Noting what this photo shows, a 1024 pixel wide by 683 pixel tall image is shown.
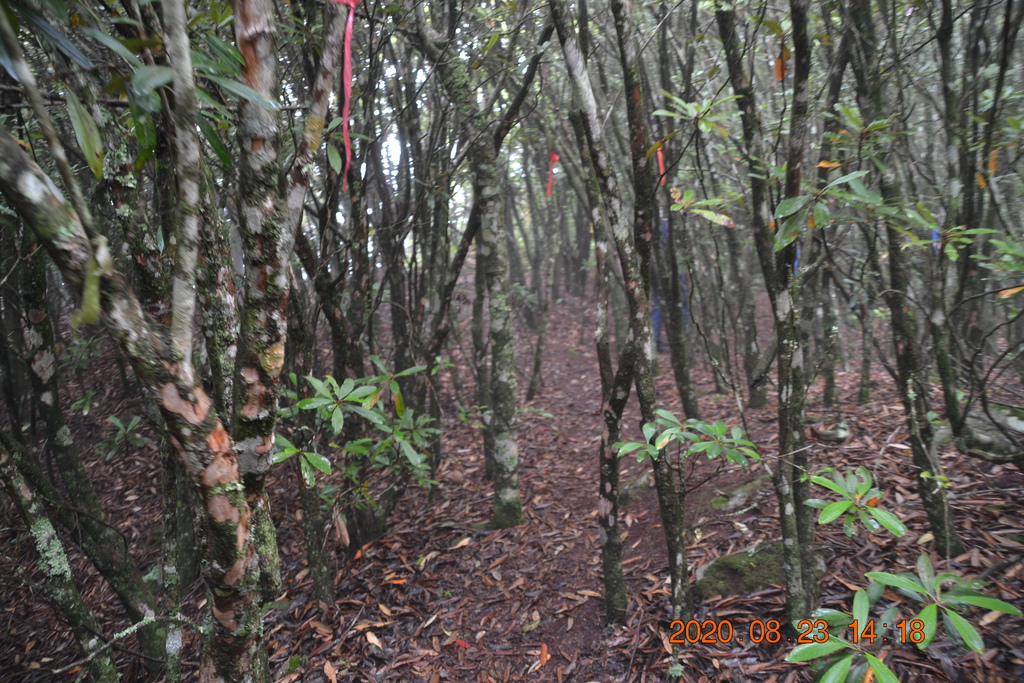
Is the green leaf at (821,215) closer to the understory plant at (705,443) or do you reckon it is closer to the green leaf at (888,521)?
the understory plant at (705,443)

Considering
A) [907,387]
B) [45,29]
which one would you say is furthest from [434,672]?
[45,29]

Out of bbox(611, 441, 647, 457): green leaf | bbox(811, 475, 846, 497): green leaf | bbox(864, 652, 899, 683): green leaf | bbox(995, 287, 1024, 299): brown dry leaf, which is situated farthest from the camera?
bbox(995, 287, 1024, 299): brown dry leaf

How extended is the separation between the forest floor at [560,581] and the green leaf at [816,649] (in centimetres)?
79

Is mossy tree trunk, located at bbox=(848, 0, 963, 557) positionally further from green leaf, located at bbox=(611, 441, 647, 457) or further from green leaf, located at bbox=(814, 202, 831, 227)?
green leaf, located at bbox=(611, 441, 647, 457)

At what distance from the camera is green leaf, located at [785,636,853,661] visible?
1.69m

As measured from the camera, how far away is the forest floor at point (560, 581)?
2674mm

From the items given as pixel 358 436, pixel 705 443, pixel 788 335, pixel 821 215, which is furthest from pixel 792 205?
pixel 358 436

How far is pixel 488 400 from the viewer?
5891mm

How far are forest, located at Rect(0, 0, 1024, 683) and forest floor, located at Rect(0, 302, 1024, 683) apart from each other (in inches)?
0.9

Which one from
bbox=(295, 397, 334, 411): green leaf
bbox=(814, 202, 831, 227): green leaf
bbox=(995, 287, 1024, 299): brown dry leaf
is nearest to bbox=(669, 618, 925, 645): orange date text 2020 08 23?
bbox=(995, 287, 1024, 299): brown dry leaf

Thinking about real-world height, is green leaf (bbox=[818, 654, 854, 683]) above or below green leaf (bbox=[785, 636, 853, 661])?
below

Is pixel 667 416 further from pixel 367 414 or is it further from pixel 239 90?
pixel 239 90

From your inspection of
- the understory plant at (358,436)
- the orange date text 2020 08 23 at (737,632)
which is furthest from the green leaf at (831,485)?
the understory plant at (358,436)

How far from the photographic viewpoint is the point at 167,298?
2334 mm
